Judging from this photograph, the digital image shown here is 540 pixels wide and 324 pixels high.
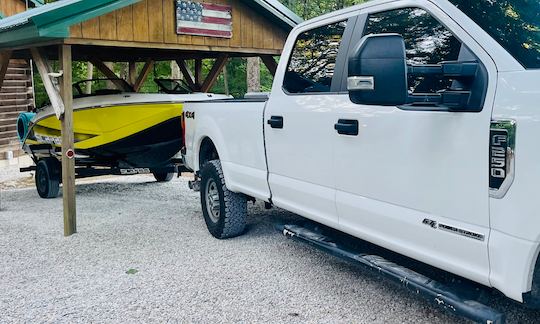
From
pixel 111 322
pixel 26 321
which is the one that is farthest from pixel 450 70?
pixel 26 321

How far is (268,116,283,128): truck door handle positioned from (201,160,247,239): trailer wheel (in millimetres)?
1356

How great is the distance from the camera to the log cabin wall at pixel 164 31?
7.06 metres

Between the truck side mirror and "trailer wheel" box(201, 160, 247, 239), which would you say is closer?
the truck side mirror

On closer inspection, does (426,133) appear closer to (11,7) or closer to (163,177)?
(163,177)

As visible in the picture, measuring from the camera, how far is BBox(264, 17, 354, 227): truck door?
4164 mm

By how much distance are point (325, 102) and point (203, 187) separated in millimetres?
2740

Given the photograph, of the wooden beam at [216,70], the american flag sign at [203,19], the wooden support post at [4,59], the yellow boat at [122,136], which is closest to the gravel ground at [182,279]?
the yellow boat at [122,136]

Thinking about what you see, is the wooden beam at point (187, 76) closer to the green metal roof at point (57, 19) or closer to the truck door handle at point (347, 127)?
the green metal roof at point (57, 19)

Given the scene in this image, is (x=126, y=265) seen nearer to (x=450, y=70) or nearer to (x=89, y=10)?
(x=89, y=10)

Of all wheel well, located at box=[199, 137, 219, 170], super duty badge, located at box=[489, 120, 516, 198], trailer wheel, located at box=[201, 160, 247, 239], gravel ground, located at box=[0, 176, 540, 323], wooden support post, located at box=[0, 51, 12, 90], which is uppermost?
wooden support post, located at box=[0, 51, 12, 90]

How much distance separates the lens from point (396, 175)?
3.40 metres

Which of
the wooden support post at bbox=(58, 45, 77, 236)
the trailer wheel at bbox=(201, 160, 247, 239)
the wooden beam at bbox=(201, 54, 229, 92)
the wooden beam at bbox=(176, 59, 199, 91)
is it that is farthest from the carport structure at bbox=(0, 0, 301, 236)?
the wooden beam at bbox=(176, 59, 199, 91)

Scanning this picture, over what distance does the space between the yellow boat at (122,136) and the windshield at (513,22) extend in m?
6.47

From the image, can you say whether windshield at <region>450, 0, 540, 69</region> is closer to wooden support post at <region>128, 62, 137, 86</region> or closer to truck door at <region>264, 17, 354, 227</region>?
truck door at <region>264, 17, 354, 227</region>
